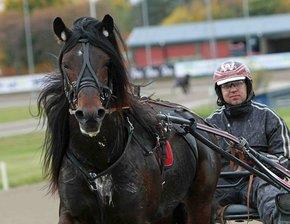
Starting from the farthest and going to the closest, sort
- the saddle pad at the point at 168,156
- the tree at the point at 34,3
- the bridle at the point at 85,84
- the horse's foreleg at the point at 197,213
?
the tree at the point at 34,3 → the horse's foreleg at the point at 197,213 → the saddle pad at the point at 168,156 → the bridle at the point at 85,84

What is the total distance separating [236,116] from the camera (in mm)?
6188

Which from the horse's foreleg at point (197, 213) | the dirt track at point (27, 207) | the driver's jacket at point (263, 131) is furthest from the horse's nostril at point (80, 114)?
the dirt track at point (27, 207)

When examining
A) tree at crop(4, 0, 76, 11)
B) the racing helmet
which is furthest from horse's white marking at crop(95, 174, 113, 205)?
tree at crop(4, 0, 76, 11)

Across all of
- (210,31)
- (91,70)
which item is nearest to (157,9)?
(210,31)

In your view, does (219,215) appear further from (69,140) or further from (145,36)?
(145,36)

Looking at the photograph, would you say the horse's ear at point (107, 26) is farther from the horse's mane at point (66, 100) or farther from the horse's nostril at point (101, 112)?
the horse's nostril at point (101, 112)

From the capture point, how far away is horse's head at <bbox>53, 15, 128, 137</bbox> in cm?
380

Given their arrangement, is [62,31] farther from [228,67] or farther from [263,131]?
[263,131]

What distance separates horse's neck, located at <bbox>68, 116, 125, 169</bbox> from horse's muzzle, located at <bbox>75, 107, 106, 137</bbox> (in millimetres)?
421

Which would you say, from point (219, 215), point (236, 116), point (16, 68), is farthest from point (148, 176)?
point (16, 68)

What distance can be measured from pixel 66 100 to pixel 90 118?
0.68 metres

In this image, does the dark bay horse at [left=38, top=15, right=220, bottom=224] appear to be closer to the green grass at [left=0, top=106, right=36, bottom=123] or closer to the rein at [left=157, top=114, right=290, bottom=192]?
the rein at [left=157, top=114, right=290, bottom=192]

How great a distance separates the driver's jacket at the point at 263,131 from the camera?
19.6 feet

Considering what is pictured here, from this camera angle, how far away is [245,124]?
20.1 feet
